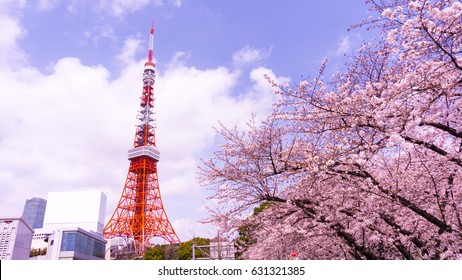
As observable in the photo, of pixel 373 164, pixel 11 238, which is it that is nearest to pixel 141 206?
pixel 11 238

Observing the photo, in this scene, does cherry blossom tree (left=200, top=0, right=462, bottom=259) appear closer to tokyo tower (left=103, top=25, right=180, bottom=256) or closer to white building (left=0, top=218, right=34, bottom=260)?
white building (left=0, top=218, right=34, bottom=260)

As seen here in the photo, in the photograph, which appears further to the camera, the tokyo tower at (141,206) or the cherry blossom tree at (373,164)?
the tokyo tower at (141,206)

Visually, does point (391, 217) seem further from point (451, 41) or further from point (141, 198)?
point (141, 198)

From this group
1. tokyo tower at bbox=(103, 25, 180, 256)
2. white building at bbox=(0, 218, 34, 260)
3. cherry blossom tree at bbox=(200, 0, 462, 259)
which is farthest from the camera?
tokyo tower at bbox=(103, 25, 180, 256)

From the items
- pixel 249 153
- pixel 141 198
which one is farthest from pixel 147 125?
pixel 249 153

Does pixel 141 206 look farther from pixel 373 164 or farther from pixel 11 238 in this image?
pixel 373 164

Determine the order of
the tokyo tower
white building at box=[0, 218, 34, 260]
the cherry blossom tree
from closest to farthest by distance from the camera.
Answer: the cherry blossom tree, white building at box=[0, 218, 34, 260], the tokyo tower

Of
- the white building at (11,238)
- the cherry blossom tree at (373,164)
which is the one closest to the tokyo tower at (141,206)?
the white building at (11,238)

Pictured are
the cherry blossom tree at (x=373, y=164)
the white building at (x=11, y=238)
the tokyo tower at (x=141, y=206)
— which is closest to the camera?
the cherry blossom tree at (x=373, y=164)

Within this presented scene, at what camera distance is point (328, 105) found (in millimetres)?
5824

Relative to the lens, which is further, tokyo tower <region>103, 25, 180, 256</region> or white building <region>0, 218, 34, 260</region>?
tokyo tower <region>103, 25, 180, 256</region>

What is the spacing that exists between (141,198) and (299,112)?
45496 millimetres

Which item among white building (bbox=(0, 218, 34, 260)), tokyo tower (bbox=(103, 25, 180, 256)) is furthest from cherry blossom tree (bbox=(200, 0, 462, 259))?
tokyo tower (bbox=(103, 25, 180, 256))

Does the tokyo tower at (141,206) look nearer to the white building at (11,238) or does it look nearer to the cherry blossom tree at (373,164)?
the white building at (11,238)
